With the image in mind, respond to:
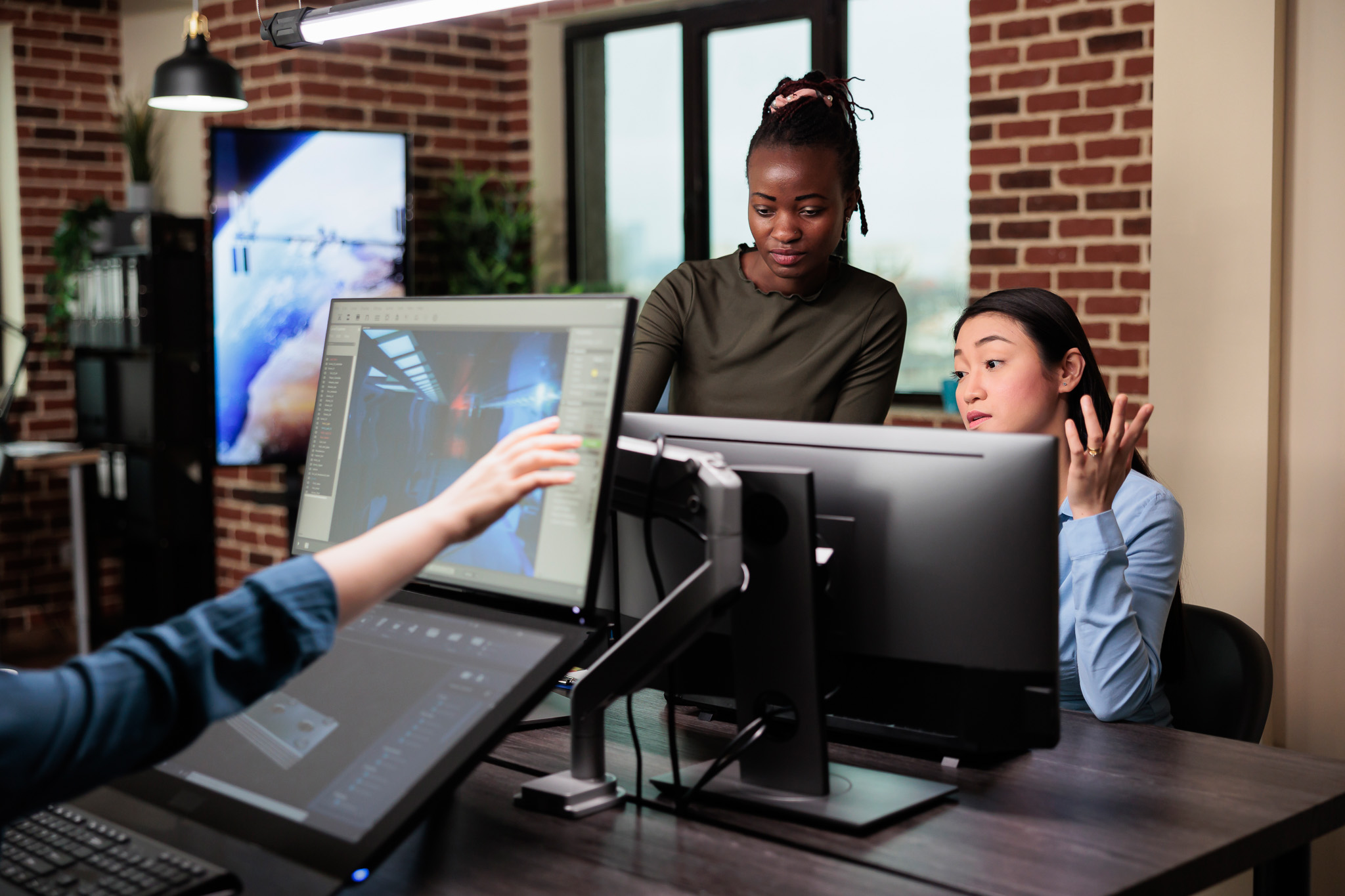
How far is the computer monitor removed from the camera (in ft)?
4.17

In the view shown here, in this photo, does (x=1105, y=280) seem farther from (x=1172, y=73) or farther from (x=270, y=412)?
(x=270, y=412)

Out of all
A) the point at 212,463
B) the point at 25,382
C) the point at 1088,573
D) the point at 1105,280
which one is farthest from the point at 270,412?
the point at 1088,573

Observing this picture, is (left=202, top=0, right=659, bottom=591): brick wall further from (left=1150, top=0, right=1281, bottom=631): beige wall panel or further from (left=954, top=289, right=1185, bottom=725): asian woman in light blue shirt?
(left=954, top=289, right=1185, bottom=725): asian woman in light blue shirt

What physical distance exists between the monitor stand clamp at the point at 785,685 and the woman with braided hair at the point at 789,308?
0.98 m

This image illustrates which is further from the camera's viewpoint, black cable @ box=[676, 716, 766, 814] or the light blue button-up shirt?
the light blue button-up shirt

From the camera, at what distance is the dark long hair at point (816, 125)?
2.27 meters

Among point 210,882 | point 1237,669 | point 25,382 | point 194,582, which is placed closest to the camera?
point 210,882

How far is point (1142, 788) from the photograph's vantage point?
4.44 ft

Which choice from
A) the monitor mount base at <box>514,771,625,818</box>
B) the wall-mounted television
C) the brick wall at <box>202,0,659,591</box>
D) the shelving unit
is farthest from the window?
the monitor mount base at <box>514,771,625,818</box>

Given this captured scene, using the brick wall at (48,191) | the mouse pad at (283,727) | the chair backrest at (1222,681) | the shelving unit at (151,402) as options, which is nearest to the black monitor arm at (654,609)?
the mouse pad at (283,727)

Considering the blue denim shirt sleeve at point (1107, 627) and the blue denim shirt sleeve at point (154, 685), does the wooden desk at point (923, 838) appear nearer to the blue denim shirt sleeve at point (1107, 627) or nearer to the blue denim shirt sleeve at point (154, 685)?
the blue denim shirt sleeve at point (1107, 627)

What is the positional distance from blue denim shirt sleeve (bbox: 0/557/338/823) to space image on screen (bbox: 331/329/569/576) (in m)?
0.33

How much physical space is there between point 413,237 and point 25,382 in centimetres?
174

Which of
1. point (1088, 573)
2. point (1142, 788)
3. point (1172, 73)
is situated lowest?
point (1142, 788)
